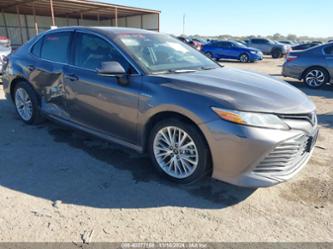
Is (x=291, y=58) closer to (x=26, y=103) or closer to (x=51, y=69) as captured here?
(x=51, y=69)

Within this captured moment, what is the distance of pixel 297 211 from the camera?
2811 mm

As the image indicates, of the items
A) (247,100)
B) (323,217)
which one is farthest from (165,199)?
(323,217)

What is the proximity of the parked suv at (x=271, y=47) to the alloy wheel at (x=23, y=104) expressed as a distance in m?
23.8

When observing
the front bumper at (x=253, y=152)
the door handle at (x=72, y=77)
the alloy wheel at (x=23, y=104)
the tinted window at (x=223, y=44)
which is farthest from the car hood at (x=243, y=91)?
the tinted window at (x=223, y=44)

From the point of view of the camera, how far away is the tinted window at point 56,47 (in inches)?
163

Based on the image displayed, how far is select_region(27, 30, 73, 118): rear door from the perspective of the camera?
4.15 metres

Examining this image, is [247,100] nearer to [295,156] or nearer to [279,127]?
[279,127]

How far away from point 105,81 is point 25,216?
1696 millimetres

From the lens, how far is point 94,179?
3.32 m

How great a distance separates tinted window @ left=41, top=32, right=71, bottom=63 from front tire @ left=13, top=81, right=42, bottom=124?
0.68 meters

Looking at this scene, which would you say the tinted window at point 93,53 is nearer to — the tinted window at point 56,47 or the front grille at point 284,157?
the tinted window at point 56,47

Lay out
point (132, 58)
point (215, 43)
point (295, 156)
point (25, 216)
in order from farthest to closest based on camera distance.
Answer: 1. point (215, 43)
2. point (132, 58)
3. point (295, 156)
4. point (25, 216)

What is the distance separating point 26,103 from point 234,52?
1760cm

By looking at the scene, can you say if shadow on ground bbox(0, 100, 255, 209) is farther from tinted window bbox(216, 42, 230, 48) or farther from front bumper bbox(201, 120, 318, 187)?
tinted window bbox(216, 42, 230, 48)
